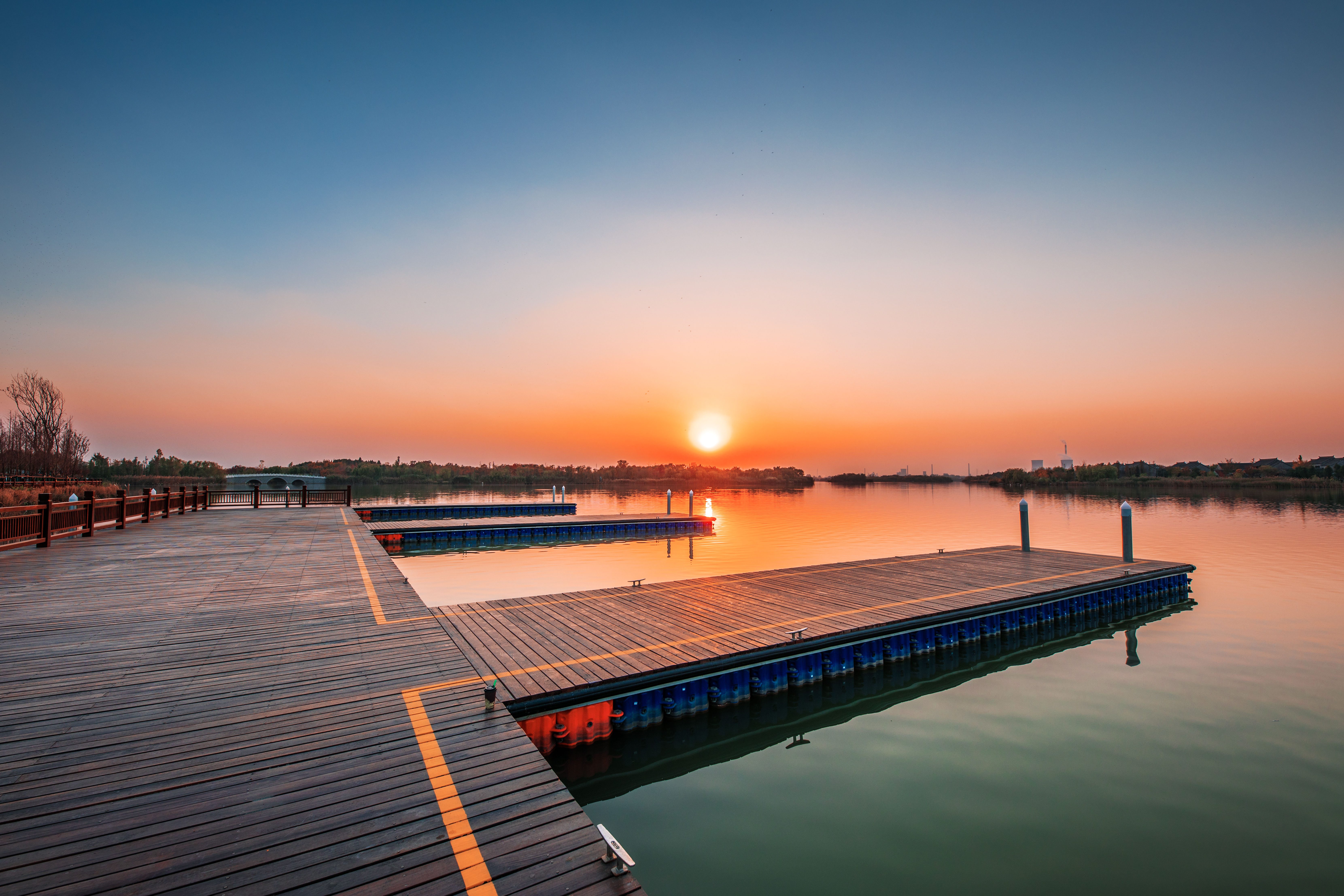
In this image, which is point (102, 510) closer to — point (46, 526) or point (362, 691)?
point (46, 526)

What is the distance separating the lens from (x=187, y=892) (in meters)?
2.55

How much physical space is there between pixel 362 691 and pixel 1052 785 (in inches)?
295

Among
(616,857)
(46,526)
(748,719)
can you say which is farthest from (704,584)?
(46,526)

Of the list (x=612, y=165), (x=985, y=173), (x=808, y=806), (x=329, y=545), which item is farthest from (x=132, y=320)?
(x=985, y=173)

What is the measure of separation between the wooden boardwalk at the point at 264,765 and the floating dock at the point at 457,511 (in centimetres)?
2572

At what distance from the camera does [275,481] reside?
62531 millimetres

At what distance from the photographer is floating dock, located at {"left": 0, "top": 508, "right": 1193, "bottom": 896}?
2.88m

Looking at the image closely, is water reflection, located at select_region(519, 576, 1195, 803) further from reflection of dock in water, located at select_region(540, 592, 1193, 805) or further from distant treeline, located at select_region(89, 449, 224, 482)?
distant treeline, located at select_region(89, 449, 224, 482)

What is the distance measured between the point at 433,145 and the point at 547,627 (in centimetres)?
2153

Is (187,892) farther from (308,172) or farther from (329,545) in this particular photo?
(308,172)

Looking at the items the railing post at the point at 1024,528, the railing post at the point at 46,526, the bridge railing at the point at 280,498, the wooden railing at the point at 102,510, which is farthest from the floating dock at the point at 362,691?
the bridge railing at the point at 280,498

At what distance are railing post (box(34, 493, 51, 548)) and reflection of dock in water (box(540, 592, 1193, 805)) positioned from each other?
16775 millimetres

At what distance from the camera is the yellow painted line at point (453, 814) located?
2.69 metres

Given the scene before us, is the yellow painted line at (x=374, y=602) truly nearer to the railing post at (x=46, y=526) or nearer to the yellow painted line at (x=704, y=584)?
the yellow painted line at (x=704, y=584)
